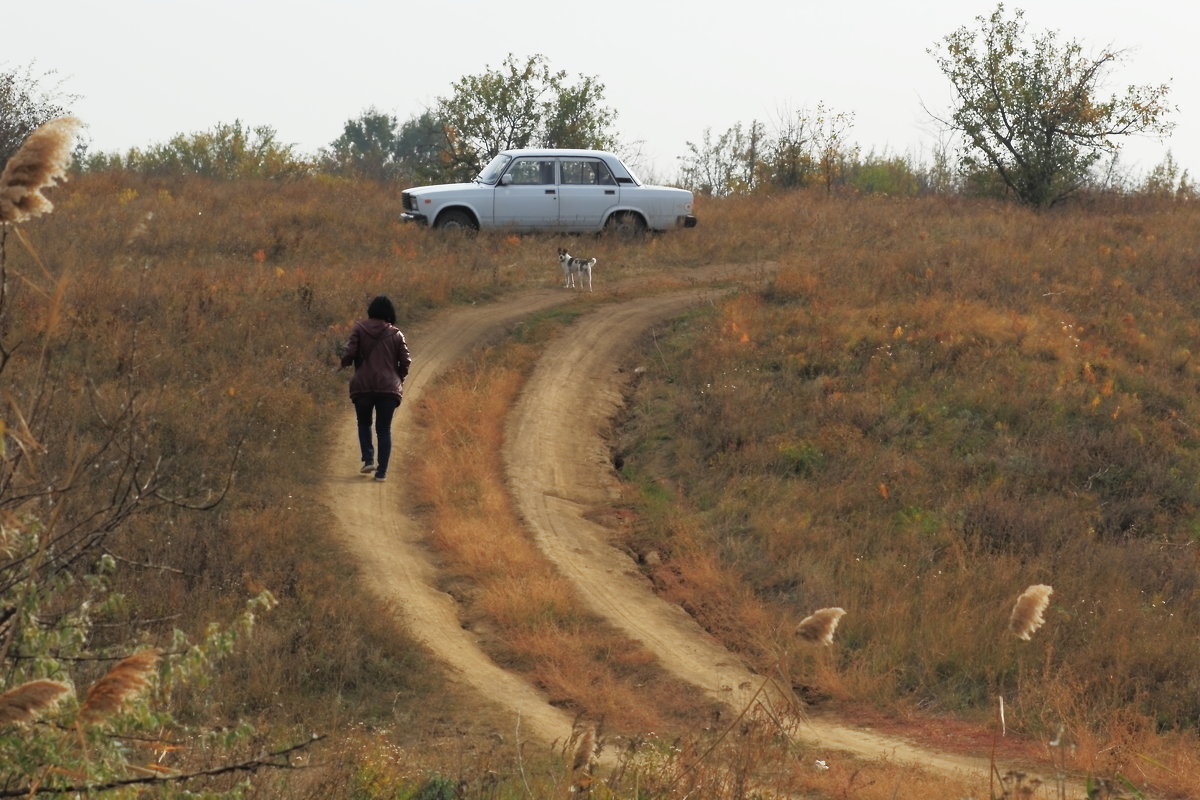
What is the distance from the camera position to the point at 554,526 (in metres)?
12.0

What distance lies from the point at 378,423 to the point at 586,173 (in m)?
11.7

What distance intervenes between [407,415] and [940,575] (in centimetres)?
627

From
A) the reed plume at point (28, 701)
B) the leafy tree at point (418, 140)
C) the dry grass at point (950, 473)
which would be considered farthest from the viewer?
the leafy tree at point (418, 140)

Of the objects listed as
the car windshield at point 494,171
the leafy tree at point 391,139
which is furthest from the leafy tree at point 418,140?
the car windshield at point 494,171

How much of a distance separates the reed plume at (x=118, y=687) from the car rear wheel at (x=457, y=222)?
767 inches

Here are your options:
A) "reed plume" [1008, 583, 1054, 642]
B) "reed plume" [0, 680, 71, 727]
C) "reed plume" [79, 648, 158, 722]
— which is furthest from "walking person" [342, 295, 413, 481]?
"reed plume" [0, 680, 71, 727]

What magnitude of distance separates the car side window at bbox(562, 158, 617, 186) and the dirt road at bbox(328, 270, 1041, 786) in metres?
4.73

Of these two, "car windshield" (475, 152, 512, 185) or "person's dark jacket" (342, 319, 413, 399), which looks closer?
"person's dark jacket" (342, 319, 413, 399)

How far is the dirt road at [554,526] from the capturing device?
8648 mm

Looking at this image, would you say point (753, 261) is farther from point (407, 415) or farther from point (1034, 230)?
point (407, 415)

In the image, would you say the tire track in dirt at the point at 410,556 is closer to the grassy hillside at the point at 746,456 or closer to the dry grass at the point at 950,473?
the grassy hillside at the point at 746,456

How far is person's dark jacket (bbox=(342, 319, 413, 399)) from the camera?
11945 mm

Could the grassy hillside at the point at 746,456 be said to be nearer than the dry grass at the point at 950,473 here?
Yes

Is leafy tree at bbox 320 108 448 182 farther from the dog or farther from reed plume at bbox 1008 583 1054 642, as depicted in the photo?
reed plume at bbox 1008 583 1054 642
